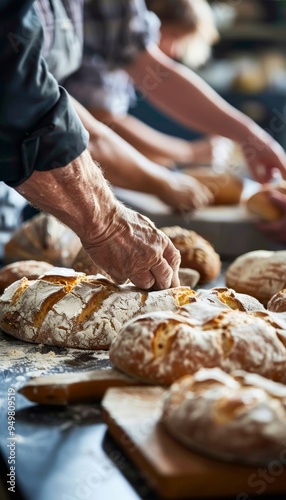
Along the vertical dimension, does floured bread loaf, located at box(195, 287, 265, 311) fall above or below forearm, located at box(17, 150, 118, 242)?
below

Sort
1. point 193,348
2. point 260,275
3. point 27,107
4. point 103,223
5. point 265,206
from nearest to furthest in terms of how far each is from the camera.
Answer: point 193,348
point 27,107
point 103,223
point 260,275
point 265,206

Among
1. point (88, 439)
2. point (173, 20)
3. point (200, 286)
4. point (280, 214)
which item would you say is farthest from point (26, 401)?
point (173, 20)

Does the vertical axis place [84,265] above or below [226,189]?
above

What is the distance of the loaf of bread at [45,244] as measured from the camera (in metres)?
2.20

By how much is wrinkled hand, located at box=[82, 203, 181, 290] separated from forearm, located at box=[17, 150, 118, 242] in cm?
2

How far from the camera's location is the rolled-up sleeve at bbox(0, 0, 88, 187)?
133 cm

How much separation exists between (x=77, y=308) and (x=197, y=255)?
24.9 inches

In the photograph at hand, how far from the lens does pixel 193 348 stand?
119cm

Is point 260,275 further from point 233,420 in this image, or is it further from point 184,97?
point 184,97

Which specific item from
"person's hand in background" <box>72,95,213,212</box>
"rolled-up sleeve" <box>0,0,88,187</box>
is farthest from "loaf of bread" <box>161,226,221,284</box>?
"rolled-up sleeve" <box>0,0,88,187</box>

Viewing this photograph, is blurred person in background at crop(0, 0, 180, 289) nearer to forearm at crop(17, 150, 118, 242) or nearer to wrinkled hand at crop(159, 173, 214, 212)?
forearm at crop(17, 150, 118, 242)

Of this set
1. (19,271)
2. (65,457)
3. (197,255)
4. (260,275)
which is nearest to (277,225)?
(197,255)

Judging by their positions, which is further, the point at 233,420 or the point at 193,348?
the point at 193,348

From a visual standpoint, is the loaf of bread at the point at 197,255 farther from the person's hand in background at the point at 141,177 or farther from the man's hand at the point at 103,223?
the person's hand in background at the point at 141,177
